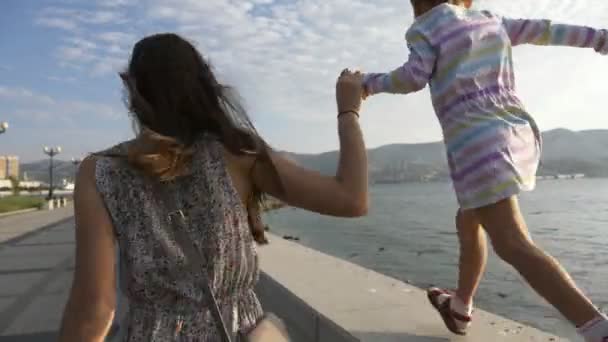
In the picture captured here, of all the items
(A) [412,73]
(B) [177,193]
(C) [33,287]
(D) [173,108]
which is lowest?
(C) [33,287]

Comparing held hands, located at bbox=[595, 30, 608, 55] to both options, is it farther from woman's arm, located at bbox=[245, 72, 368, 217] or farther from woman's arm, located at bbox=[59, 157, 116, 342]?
woman's arm, located at bbox=[59, 157, 116, 342]

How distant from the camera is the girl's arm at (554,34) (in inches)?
115

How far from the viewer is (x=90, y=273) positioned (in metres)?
1.44

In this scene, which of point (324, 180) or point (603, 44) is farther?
point (603, 44)

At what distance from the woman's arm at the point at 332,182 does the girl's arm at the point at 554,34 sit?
1.70 m

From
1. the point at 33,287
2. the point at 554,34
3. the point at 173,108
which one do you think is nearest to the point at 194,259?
the point at 173,108

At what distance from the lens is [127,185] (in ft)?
4.97

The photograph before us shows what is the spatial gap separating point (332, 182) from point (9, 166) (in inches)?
6445

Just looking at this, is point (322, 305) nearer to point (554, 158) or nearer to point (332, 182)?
point (332, 182)

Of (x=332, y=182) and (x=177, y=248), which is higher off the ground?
(x=332, y=182)

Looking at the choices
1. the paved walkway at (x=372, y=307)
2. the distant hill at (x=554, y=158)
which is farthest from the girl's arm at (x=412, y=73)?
the distant hill at (x=554, y=158)

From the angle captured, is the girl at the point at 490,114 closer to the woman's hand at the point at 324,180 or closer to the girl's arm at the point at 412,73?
the girl's arm at the point at 412,73

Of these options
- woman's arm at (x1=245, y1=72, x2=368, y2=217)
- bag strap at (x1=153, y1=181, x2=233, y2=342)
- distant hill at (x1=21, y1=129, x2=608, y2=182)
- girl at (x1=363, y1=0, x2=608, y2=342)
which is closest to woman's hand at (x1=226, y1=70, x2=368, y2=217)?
woman's arm at (x1=245, y1=72, x2=368, y2=217)

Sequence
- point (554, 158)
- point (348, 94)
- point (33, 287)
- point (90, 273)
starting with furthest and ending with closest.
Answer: point (554, 158) → point (33, 287) → point (348, 94) → point (90, 273)
